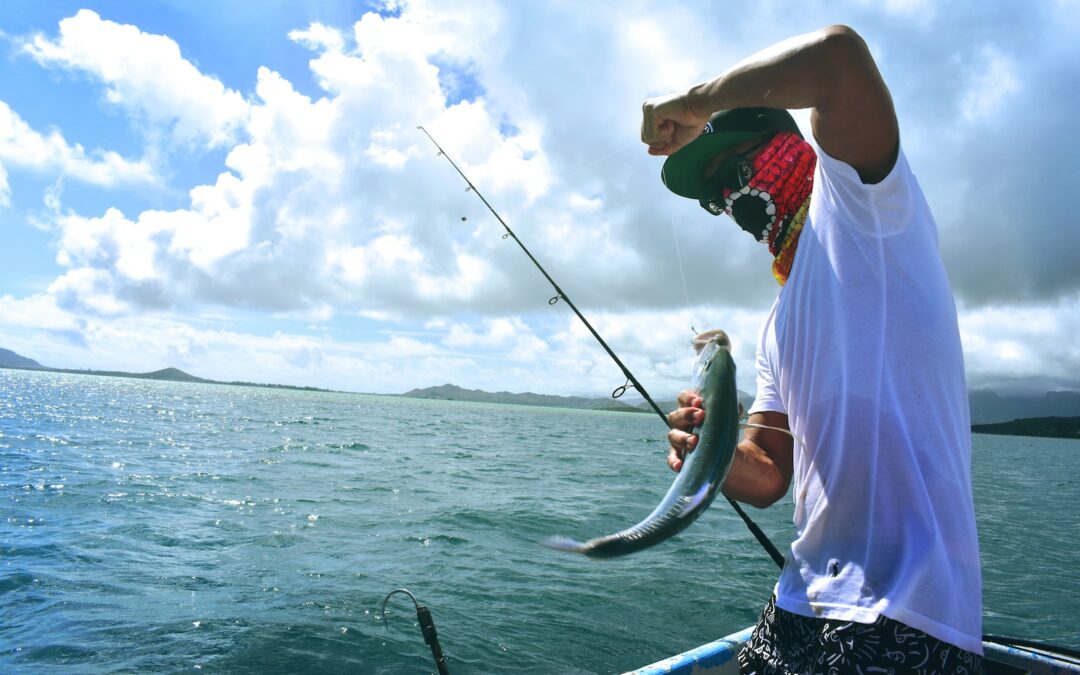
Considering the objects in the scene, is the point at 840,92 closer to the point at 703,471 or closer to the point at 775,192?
the point at 775,192

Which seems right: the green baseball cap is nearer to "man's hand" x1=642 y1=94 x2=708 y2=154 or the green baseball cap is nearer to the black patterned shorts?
"man's hand" x1=642 y1=94 x2=708 y2=154

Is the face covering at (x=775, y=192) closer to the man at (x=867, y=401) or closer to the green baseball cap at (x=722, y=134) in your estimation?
the green baseball cap at (x=722, y=134)

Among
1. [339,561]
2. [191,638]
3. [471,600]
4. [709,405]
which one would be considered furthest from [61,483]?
[709,405]

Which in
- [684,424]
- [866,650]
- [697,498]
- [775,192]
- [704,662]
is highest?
[775,192]

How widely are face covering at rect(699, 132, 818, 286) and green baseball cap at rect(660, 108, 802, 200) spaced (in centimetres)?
6

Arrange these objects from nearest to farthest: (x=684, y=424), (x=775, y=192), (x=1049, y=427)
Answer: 1. (x=684, y=424)
2. (x=775, y=192)
3. (x=1049, y=427)

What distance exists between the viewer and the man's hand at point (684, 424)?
6.69 feet

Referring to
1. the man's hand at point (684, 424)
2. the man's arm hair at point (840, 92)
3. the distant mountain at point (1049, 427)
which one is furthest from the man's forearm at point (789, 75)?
the distant mountain at point (1049, 427)

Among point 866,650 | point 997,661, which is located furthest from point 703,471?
point 997,661

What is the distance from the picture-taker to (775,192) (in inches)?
86.9

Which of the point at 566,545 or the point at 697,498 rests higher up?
the point at 697,498

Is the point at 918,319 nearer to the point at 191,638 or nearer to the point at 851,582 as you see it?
the point at 851,582

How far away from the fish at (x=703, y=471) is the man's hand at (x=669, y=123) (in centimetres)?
78

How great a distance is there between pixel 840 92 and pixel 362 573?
9706mm
